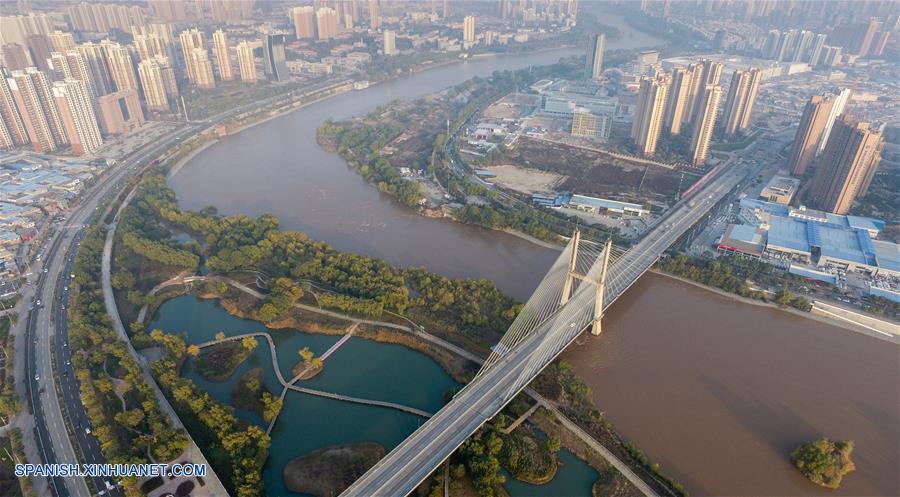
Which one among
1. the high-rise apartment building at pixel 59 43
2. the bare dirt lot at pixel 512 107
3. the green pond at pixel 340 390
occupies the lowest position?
the green pond at pixel 340 390

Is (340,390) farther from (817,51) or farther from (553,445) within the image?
(817,51)

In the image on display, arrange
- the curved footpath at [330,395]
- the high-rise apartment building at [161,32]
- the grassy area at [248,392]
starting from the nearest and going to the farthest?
1. the curved footpath at [330,395]
2. the grassy area at [248,392]
3. the high-rise apartment building at [161,32]

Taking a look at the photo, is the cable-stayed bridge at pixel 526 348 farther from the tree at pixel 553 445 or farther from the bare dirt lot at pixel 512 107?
the bare dirt lot at pixel 512 107

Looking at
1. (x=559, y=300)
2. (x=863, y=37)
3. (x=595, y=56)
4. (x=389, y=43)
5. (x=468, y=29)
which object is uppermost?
(x=863, y=37)

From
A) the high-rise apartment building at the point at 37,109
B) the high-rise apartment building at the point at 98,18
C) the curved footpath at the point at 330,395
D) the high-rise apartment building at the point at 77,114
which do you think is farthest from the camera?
the high-rise apartment building at the point at 98,18

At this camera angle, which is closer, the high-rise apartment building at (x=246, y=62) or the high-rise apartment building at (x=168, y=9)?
the high-rise apartment building at (x=246, y=62)

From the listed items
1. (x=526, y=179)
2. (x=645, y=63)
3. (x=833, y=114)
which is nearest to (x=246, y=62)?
(x=526, y=179)

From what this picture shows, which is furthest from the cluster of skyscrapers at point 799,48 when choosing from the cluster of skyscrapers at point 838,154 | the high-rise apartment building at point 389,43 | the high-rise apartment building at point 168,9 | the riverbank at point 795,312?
the high-rise apartment building at point 168,9
